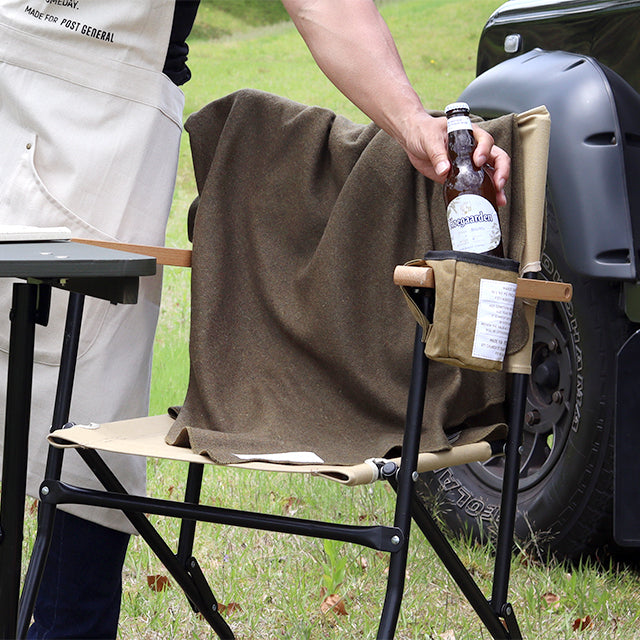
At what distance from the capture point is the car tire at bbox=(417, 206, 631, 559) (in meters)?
2.20

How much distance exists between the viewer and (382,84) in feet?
5.37

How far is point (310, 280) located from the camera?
211 centimetres

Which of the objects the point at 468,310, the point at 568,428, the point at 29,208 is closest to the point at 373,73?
the point at 468,310

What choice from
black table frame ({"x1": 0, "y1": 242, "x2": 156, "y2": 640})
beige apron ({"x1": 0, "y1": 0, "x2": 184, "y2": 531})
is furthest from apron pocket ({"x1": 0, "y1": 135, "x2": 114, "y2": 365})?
black table frame ({"x1": 0, "y1": 242, "x2": 156, "y2": 640})

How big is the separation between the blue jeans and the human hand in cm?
97

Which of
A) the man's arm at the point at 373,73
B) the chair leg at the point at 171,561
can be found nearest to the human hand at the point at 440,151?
the man's arm at the point at 373,73

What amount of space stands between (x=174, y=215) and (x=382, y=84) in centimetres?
745

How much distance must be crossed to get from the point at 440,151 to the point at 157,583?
141cm

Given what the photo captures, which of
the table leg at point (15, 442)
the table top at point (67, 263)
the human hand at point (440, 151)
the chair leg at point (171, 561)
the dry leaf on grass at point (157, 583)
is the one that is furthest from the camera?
the dry leaf on grass at point (157, 583)

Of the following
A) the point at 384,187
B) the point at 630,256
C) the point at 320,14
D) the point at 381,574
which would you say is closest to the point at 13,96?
the point at 320,14

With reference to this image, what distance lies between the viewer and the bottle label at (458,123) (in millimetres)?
1635

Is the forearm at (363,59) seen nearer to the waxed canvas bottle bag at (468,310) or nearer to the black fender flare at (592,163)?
the waxed canvas bottle bag at (468,310)

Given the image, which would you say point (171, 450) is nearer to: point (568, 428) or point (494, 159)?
point (494, 159)

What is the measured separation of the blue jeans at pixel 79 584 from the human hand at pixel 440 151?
970 mm
